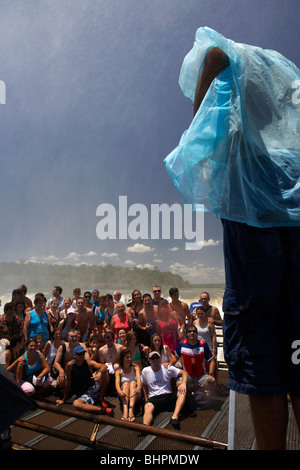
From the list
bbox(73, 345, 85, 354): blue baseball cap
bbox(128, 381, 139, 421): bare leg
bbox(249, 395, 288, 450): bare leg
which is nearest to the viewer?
bbox(249, 395, 288, 450): bare leg

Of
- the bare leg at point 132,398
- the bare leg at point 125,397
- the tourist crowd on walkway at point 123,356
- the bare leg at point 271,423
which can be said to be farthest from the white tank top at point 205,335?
the bare leg at point 271,423

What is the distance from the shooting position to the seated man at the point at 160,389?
4.96 m

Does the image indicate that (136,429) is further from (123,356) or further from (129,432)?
(123,356)

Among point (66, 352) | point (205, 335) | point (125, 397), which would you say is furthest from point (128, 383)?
point (205, 335)

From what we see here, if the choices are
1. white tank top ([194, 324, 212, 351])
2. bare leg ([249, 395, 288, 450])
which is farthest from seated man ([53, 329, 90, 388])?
bare leg ([249, 395, 288, 450])

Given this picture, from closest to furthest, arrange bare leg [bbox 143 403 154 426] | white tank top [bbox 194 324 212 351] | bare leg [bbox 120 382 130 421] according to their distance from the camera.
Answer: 1. bare leg [bbox 143 403 154 426]
2. bare leg [bbox 120 382 130 421]
3. white tank top [bbox 194 324 212 351]

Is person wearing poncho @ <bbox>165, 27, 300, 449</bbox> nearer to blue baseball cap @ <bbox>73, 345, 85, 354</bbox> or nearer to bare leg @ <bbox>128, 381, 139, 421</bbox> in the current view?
bare leg @ <bbox>128, 381, 139, 421</bbox>

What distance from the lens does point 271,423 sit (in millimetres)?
991

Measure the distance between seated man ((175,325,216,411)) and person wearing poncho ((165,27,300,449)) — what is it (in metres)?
4.82

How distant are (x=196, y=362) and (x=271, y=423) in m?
4.91

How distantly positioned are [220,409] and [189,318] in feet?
9.03

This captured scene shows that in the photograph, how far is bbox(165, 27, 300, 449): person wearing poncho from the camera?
101cm

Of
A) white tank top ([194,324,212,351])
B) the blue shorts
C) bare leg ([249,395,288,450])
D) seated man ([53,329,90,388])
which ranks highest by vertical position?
the blue shorts

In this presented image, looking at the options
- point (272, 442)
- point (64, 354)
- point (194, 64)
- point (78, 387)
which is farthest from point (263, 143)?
point (64, 354)
